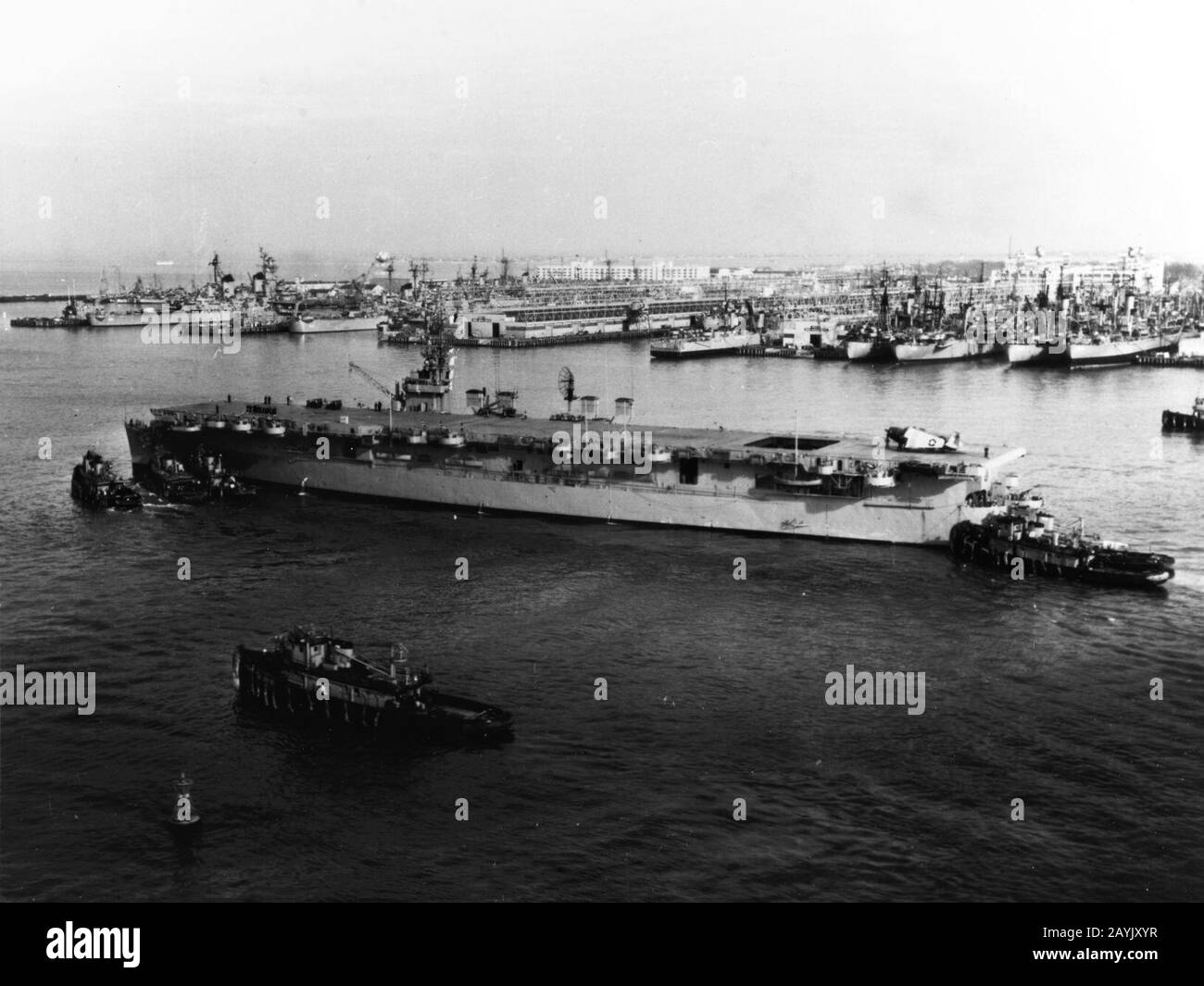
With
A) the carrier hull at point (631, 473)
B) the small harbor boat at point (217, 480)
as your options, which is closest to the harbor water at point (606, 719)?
the carrier hull at point (631, 473)

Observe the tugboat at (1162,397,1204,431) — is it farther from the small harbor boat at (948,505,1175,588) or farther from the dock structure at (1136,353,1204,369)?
the dock structure at (1136,353,1204,369)

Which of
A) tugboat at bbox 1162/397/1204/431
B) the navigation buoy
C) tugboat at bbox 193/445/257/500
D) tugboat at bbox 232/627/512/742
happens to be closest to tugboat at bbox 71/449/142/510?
tugboat at bbox 193/445/257/500

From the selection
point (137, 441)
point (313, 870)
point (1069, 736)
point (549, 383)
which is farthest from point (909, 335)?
point (313, 870)

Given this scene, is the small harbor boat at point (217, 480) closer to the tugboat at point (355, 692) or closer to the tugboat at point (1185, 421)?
the tugboat at point (355, 692)

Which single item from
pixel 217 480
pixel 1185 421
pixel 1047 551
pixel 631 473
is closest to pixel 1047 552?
pixel 1047 551

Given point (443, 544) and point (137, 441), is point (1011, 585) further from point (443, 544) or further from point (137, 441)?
point (137, 441)

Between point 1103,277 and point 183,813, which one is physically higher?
point 1103,277

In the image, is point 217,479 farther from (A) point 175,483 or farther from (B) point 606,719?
(B) point 606,719

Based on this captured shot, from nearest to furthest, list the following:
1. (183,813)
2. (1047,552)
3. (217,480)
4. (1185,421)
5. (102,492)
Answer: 1. (183,813)
2. (1047,552)
3. (102,492)
4. (217,480)
5. (1185,421)
